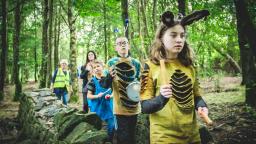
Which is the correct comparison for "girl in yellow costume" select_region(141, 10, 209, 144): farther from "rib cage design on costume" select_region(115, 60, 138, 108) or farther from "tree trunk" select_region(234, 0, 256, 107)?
"tree trunk" select_region(234, 0, 256, 107)

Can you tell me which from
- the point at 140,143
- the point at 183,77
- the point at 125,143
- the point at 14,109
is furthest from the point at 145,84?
the point at 14,109

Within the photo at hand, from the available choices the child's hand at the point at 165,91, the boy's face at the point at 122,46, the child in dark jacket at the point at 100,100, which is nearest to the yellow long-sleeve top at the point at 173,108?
the child's hand at the point at 165,91

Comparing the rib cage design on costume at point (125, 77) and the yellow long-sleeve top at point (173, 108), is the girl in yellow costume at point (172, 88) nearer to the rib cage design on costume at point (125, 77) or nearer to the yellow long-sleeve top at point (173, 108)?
the yellow long-sleeve top at point (173, 108)

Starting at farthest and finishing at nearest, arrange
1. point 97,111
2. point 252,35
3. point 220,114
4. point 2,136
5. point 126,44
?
1. point 220,114
2. point 2,136
3. point 97,111
4. point 252,35
5. point 126,44

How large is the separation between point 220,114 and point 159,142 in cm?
Result: 787

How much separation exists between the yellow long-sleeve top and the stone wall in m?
2.73

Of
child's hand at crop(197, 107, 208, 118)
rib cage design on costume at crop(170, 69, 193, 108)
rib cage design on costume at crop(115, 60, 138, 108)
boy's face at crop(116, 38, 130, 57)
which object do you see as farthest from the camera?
boy's face at crop(116, 38, 130, 57)

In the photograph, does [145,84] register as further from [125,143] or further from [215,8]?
[215,8]

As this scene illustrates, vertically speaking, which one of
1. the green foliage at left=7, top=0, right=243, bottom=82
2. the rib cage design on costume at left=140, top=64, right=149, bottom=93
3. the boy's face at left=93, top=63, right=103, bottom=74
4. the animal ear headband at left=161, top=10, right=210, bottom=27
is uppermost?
the green foliage at left=7, top=0, right=243, bottom=82

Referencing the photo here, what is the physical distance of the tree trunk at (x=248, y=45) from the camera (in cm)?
646

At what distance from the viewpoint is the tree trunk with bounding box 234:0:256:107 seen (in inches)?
255

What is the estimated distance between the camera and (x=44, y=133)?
8.14m

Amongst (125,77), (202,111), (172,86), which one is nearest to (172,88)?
(172,86)

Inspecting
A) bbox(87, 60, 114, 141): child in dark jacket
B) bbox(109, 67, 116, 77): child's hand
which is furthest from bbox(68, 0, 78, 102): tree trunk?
bbox(109, 67, 116, 77): child's hand
